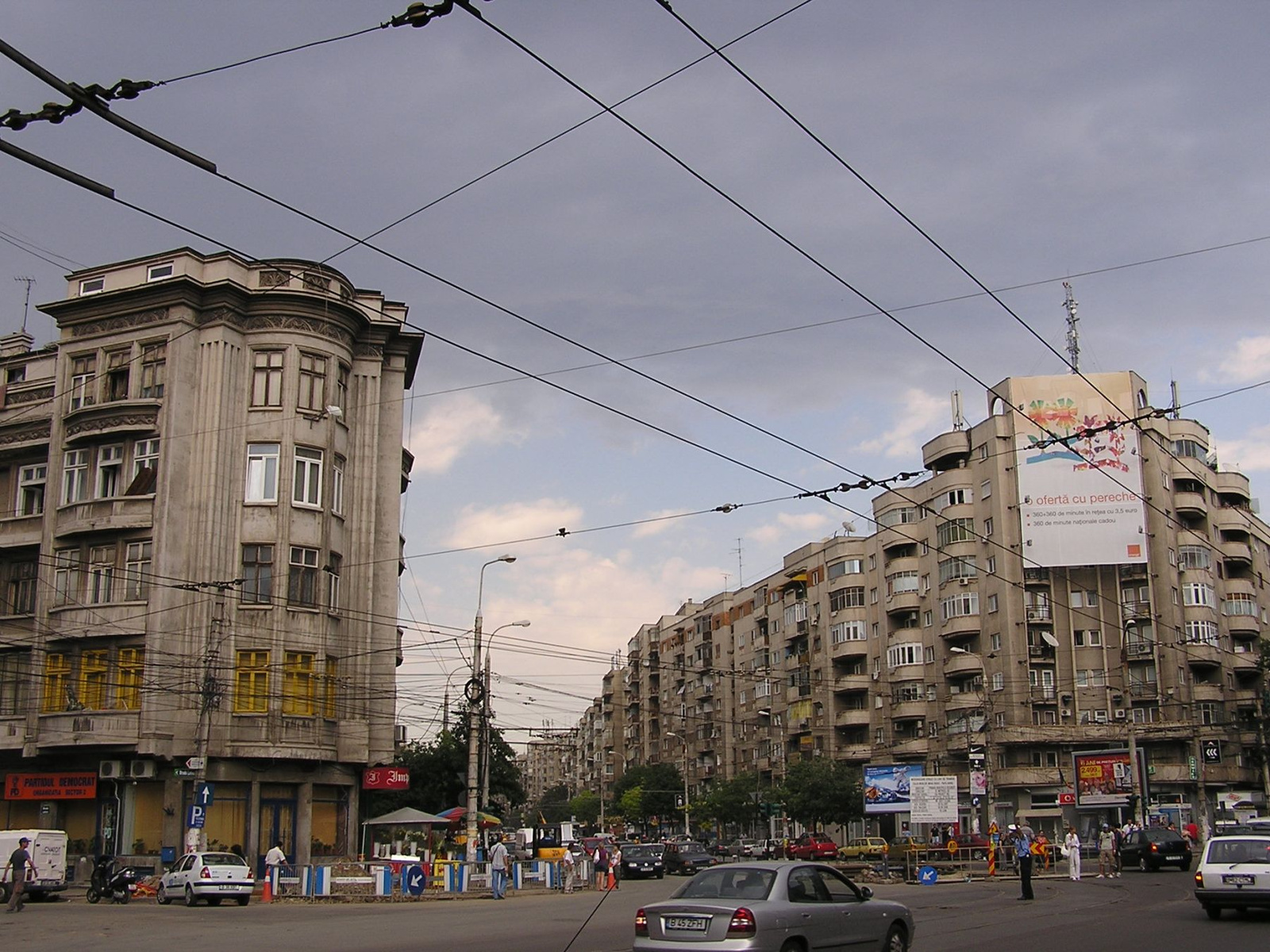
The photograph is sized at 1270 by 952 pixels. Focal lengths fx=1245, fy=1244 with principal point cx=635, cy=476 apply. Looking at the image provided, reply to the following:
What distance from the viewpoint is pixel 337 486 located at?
4419 cm

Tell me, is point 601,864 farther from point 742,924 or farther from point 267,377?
point 742,924

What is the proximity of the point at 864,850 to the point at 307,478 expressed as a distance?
3428 centimetres

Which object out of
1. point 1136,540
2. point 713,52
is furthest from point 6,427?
point 1136,540

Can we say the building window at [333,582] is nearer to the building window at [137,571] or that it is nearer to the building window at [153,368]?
the building window at [137,571]

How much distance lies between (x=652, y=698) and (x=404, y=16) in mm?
131710

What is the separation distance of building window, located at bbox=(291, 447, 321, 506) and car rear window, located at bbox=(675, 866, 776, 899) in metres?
30.5

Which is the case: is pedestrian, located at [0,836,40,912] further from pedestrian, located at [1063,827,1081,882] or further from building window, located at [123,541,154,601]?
pedestrian, located at [1063,827,1081,882]

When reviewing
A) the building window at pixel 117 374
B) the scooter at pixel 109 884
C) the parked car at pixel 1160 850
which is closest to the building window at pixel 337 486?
the building window at pixel 117 374

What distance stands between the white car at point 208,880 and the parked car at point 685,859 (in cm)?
2424

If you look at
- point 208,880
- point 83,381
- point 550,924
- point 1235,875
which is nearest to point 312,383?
point 83,381

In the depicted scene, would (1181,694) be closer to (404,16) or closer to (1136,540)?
(1136,540)

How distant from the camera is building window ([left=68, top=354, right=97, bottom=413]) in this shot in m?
43.5

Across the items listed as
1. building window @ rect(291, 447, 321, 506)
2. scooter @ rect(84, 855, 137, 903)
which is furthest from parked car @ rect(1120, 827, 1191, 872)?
scooter @ rect(84, 855, 137, 903)

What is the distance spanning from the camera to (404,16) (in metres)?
11.4
